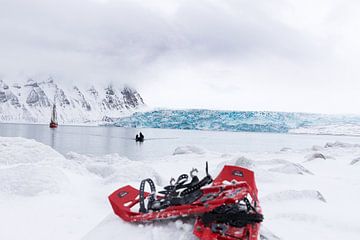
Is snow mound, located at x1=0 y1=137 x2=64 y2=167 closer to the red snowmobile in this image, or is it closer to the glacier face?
the red snowmobile

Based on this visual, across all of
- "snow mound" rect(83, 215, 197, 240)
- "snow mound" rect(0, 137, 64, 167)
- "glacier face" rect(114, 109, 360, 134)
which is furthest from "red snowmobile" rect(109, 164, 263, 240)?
"glacier face" rect(114, 109, 360, 134)

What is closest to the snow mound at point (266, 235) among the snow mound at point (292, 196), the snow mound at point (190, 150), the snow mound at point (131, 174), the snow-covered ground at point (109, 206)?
the snow-covered ground at point (109, 206)

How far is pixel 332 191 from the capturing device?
8.14m

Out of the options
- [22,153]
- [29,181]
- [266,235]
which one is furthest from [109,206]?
[22,153]

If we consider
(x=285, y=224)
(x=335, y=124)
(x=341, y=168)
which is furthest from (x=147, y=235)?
(x=335, y=124)

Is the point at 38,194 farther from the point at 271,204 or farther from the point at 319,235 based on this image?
the point at 319,235

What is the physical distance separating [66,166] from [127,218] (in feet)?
22.1

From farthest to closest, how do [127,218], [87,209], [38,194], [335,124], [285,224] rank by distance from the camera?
[335,124] → [38,194] → [87,209] → [285,224] → [127,218]

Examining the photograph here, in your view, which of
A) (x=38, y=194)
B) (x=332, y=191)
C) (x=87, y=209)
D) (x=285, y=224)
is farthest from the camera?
(x=332, y=191)

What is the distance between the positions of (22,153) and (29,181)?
15.1ft

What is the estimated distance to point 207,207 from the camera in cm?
377

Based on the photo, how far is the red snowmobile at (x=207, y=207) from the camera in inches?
142

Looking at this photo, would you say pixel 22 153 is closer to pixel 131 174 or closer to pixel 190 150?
pixel 131 174

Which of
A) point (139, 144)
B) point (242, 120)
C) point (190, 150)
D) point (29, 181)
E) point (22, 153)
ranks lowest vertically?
point (139, 144)
